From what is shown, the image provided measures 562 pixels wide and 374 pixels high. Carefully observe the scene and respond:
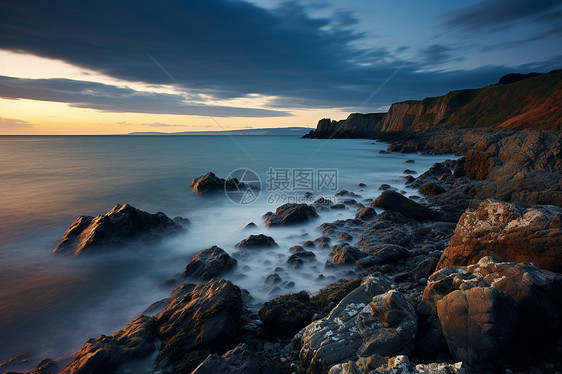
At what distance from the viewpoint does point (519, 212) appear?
512 centimetres

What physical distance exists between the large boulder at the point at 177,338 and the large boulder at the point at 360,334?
1504 millimetres

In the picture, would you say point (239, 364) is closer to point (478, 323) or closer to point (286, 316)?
point (286, 316)

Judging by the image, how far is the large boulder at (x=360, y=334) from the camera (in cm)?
370

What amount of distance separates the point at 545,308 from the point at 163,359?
220 inches

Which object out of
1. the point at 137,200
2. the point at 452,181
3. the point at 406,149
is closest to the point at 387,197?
the point at 452,181

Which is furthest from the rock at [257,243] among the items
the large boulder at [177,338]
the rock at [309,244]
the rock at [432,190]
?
the rock at [432,190]

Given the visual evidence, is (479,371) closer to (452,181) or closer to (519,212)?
(519,212)

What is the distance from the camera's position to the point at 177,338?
4.91 m

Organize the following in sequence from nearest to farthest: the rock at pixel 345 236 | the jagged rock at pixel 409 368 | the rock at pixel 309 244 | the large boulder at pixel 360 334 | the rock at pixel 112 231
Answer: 1. the jagged rock at pixel 409 368
2. the large boulder at pixel 360 334
3. the rock at pixel 309 244
4. the rock at pixel 112 231
5. the rock at pixel 345 236

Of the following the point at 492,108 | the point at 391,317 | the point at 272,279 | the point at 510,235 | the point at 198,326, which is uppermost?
the point at 492,108

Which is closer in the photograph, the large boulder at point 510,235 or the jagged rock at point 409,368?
the jagged rock at point 409,368

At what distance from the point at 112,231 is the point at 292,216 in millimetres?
6750

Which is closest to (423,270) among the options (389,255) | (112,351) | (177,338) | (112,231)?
(389,255)

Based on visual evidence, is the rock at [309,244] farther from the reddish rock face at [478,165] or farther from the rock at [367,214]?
the reddish rock face at [478,165]
